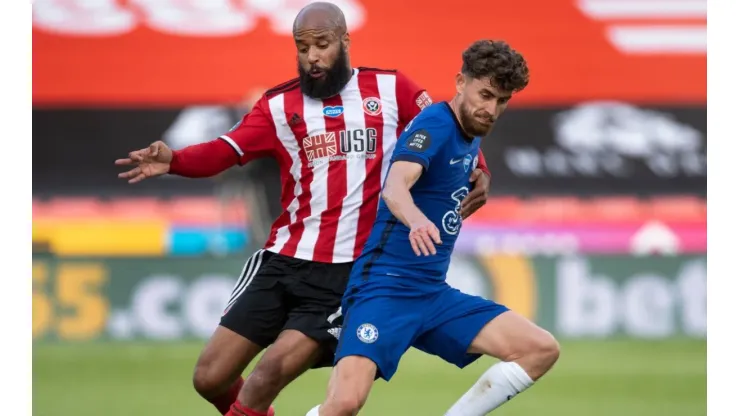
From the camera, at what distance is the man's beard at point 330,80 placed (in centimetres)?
568

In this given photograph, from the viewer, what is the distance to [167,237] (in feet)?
47.9

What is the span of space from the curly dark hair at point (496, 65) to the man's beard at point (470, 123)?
6.4 inches

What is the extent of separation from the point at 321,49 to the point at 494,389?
1833 mm

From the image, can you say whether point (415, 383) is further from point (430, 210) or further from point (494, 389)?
point (430, 210)

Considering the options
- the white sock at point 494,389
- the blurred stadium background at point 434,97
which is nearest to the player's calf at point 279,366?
the white sock at point 494,389

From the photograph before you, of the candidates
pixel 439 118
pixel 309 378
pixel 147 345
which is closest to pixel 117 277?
pixel 147 345

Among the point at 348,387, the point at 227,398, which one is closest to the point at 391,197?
the point at 348,387

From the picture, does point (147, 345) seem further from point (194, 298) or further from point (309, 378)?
point (309, 378)

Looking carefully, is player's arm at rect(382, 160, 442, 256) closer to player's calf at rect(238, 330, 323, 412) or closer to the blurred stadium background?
player's calf at rect(238, 330, 323, 412)

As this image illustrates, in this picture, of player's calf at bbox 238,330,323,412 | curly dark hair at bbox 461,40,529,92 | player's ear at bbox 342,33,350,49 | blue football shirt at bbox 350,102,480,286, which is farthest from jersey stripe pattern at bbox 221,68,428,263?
curly dark hair at bbox 461,40,529,92

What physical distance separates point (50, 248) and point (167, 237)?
163 centimetres

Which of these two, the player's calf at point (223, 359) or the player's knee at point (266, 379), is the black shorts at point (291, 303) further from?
the player's knee at point (266, 379)

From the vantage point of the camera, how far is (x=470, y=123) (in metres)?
5.16

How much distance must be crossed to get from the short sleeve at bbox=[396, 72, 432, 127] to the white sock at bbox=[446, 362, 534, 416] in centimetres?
136
